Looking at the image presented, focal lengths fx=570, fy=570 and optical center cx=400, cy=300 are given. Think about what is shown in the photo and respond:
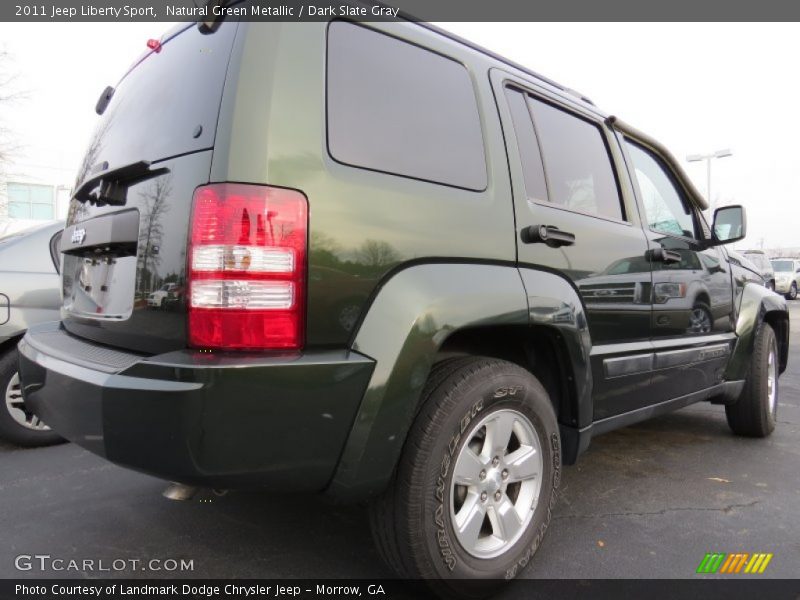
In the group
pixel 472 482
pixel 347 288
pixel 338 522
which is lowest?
pixel 338 522

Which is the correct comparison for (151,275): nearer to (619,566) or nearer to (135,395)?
(135,395)

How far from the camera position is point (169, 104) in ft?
6.12

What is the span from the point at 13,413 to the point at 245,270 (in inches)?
115

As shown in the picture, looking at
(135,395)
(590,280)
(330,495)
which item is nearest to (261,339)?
(135,395)

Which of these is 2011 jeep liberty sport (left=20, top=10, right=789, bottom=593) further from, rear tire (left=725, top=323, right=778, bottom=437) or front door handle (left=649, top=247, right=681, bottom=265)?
rear tire (left=725, top=323, right=778, bottom=437)

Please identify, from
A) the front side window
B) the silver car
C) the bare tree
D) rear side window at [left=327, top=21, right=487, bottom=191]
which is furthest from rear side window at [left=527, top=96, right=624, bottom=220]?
the silver car

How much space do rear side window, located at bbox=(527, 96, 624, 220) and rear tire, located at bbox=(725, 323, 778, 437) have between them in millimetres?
1858

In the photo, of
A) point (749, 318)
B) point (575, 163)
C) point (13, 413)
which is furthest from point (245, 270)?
point (749, 318)

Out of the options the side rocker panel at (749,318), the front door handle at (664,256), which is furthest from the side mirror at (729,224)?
the front door handle at (664,256)

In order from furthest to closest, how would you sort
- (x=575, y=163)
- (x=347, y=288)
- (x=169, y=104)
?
(x=575, y=163) < (x=169, y=104) < (x=347, y=288)

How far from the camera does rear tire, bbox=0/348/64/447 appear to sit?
11.4ft

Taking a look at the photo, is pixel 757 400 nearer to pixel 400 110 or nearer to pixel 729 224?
pixel 729 224

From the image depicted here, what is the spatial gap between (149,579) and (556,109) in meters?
2.56

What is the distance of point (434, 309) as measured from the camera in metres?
1.71
